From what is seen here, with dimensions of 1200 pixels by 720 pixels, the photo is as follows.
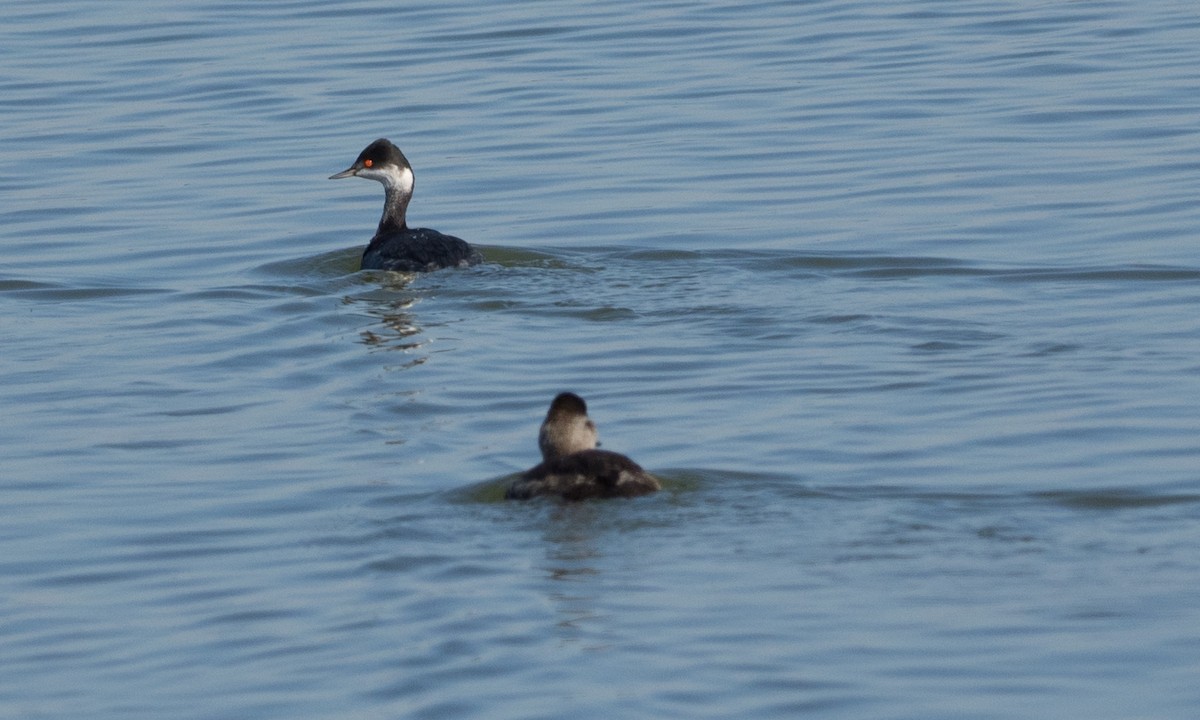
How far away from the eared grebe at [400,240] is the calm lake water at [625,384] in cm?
→ 23

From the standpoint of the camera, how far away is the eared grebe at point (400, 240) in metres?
15.7

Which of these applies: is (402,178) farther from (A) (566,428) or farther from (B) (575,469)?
(B) (575,469)

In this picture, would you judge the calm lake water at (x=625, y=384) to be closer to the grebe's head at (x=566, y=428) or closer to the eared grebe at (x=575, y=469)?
the eared grebe at (x=575, y=469)

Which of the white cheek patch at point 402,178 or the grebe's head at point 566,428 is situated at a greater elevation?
the white cheek patch at point 402,178

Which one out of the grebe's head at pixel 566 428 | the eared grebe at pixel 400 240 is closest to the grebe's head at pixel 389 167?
the eared grebe at pixel 400 240

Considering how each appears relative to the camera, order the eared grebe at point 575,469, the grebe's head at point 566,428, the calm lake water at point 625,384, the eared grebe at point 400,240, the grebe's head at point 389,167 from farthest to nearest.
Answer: the grebe's head at point 389,167 → the eared grebe at point 400,240 → the grebe's head at point 566,428 → the eared grebe at point 575,469 → the calm lake water at point 625,384

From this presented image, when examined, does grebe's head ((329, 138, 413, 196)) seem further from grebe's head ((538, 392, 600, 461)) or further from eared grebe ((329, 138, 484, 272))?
grebe's head ((538, 392, 600, 461))

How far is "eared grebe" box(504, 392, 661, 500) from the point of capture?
955 cm

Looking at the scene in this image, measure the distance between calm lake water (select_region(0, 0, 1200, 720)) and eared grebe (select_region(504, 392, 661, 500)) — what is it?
15cm

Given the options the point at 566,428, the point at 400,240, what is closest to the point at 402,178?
the point at 400,240

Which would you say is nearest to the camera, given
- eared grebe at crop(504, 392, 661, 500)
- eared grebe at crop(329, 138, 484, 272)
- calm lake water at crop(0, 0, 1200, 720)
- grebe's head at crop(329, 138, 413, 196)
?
calm lake water at crop(0, 0, 1200, 720)

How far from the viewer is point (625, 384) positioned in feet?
40.9

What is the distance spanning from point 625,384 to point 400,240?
4.09 metres

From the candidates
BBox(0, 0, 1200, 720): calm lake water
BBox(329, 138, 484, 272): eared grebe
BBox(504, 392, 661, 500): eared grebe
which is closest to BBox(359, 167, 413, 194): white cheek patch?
BBox(329, 138, 484, 272): eared grebe
